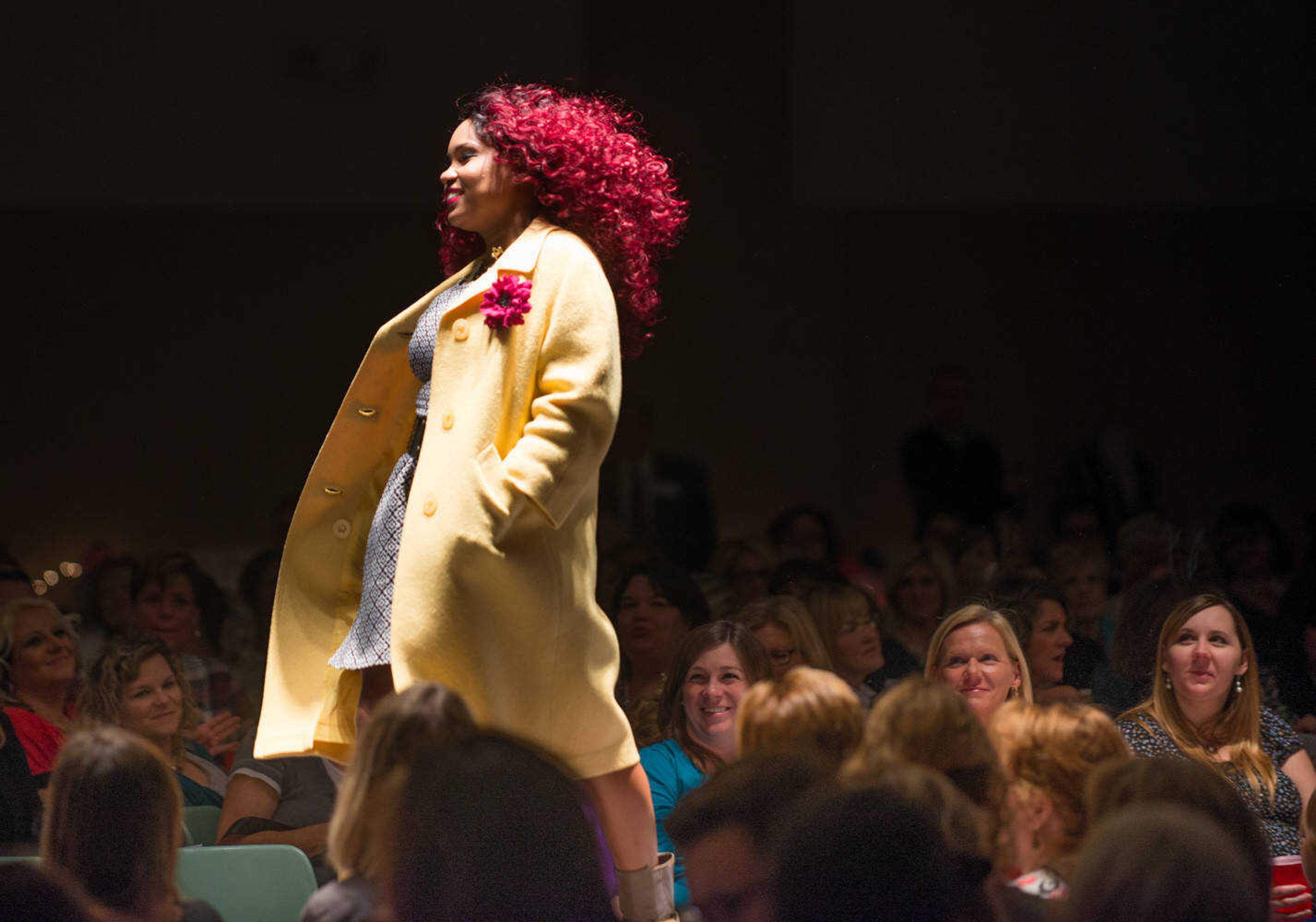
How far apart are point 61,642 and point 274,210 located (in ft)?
4.92

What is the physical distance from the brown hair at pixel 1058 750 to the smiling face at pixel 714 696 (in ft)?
1.76

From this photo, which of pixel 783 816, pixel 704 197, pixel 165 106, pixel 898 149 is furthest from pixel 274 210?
pixel 783 816

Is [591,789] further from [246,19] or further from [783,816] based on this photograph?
[246,19]

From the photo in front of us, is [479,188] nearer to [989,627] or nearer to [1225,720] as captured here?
[989,627]

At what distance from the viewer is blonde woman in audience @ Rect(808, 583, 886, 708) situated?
414 centimetres

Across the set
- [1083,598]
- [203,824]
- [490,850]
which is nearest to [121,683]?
[203,824]

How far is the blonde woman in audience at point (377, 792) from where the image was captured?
2.14 metres

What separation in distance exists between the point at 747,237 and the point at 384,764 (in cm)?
292

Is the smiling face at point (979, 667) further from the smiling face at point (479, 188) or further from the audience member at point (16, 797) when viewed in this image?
the audience member at point (16, 797)

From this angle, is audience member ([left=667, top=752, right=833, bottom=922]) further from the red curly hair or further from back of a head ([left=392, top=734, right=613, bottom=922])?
the red curly hair

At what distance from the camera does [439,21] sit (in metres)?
4.53

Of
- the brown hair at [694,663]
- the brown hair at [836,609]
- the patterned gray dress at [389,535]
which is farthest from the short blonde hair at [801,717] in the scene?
the brown hair at [836,609]

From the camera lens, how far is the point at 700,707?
11.3ft

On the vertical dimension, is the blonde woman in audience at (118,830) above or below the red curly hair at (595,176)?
below
